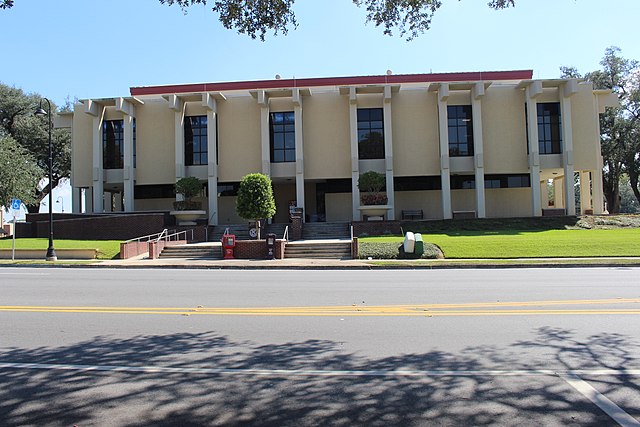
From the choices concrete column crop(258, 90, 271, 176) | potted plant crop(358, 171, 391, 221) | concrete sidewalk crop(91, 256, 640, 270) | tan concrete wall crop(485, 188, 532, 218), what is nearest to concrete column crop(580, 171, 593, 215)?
tan concrete wall crop(485, 188, 532, 218)

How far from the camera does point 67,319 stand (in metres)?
7.91

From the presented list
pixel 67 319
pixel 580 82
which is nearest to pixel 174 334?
pixel 67 319

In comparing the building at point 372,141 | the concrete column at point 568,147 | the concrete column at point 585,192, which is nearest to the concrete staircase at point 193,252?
the building at point 372,141

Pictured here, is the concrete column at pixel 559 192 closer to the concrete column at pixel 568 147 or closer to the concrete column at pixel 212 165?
the concrete column at pixel 568 147

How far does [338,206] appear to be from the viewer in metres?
37.3

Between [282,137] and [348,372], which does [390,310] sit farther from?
[282,137]

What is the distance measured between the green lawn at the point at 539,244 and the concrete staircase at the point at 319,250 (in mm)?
2294

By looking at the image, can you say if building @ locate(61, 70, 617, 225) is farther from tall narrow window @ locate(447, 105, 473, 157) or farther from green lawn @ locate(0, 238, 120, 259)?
green lawn @ locate(0, 238, 120, 259)

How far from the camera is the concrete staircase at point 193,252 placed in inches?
968

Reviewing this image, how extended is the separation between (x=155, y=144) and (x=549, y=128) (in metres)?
29.5

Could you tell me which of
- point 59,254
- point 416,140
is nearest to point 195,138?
point 59,254

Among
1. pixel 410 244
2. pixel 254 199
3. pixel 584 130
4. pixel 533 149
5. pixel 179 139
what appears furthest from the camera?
pixel 179 139

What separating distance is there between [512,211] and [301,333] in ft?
112

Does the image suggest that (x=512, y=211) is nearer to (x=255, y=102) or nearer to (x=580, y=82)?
(x=580, y=82)
